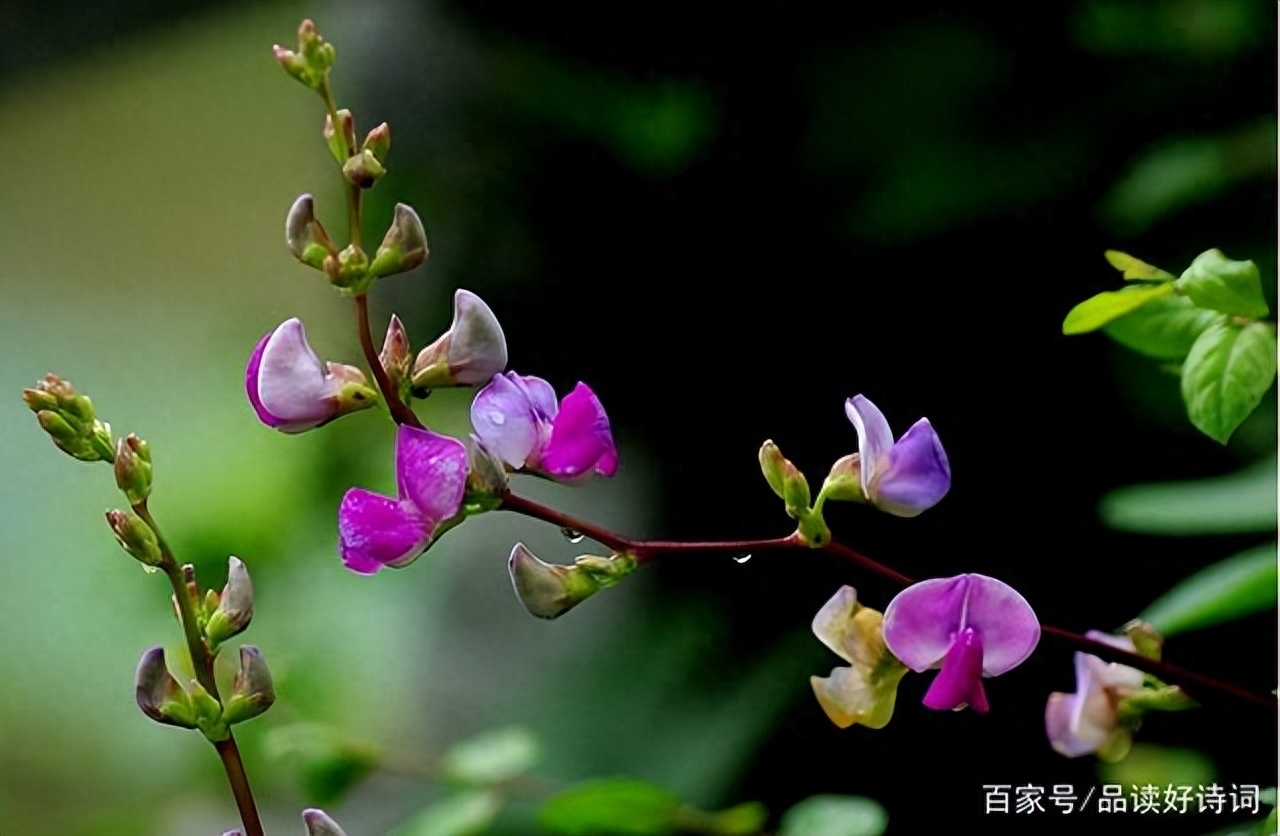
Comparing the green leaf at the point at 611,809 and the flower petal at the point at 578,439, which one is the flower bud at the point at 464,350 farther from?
the green leaf at the point at 611,809

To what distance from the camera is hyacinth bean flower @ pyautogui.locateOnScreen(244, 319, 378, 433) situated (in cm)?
29

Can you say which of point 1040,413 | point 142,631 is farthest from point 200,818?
point 1040,413

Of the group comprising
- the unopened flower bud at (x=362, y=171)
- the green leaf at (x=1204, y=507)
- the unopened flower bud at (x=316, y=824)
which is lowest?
the unopened flower bud at (x=316, y=824)

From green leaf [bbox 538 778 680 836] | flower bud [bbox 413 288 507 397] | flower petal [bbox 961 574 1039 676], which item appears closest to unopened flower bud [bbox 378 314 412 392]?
flower bud [bbox 413 288 507 397]

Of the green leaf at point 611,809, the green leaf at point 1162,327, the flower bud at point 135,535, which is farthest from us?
the green leaf at point 611,809

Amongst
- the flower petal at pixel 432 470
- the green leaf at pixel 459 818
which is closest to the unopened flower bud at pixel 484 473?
the flower petal at pixel 432 470

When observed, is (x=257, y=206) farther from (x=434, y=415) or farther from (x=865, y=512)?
(x=865, y=512)

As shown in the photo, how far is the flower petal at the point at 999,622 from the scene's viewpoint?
0.29 m

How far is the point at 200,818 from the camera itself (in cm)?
96

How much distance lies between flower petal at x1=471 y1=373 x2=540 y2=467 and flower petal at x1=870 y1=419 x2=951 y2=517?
0.07 meters

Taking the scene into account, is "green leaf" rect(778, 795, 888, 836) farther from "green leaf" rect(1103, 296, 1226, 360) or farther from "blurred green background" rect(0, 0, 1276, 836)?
"blurred green background" rect(0, 0, 1276, 836)

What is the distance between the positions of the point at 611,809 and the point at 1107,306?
0.72 ft

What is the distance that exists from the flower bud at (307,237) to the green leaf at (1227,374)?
190 mm

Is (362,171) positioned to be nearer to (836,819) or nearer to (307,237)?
(307,237)
